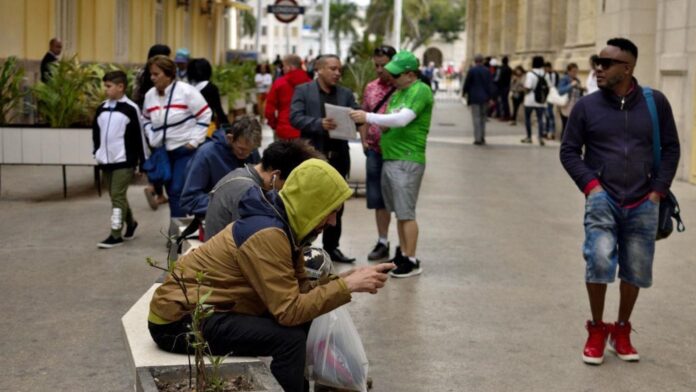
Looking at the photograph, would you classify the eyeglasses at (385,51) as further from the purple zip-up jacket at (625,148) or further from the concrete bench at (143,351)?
the concrete bench at (143,351)

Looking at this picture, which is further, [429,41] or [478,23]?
[429,41]

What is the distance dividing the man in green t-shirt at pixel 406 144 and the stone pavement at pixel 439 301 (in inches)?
14.6

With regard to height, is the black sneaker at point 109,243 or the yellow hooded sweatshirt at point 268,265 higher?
the yellow hooded sweatshirt at point 268,265

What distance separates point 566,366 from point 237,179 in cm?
211

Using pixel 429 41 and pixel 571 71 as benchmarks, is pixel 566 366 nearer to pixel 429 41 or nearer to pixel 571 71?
pixel 571 71

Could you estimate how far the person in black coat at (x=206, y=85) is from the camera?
12.2m

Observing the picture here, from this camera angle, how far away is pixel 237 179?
258 inches

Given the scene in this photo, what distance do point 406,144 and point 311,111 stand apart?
111cm

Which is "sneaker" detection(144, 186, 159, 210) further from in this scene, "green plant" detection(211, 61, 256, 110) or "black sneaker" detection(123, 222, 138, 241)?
"green plant" detection(211, 61, 256, 110)

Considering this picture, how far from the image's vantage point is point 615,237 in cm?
678

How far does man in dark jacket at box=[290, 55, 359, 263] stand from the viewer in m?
9.91

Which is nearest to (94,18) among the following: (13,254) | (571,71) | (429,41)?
(571,71)

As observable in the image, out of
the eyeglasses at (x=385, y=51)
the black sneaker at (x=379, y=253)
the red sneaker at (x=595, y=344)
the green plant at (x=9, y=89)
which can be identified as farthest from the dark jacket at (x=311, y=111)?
the green plant at (x=9, y=89)

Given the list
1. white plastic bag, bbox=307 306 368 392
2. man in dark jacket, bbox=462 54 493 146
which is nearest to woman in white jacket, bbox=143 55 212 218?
white plastic bag, bbox=307 306 368 392
